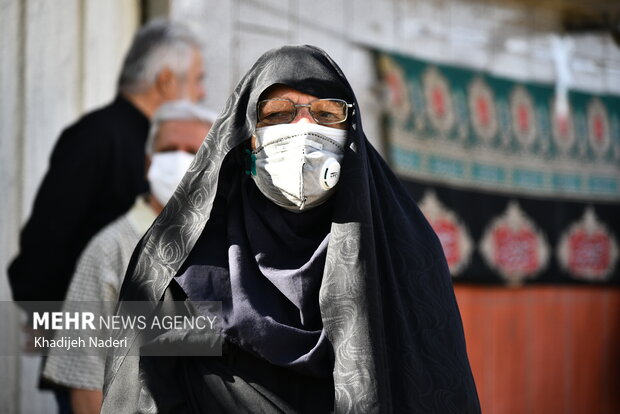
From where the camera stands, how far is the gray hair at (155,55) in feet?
12.6

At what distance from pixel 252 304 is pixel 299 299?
11cm

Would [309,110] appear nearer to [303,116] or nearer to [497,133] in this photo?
[303,116]

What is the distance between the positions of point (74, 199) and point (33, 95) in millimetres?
1092

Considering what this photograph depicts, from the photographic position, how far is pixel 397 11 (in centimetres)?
532

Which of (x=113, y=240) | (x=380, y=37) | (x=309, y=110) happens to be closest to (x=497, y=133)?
(x=380, y=37)

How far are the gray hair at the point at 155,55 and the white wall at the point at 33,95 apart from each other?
0.63m

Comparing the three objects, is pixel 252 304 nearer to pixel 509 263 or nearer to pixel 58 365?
pixel 58 365

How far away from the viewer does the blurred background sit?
4.30m

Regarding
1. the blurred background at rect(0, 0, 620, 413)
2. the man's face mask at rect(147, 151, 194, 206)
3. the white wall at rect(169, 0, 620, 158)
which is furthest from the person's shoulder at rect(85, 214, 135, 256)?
the white wall at rect(169, 0, 620, 158)

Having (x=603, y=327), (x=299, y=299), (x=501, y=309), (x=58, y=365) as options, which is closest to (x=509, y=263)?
(x=501, y=309)

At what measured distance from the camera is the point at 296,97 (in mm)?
2277

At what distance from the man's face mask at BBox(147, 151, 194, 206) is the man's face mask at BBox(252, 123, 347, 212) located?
3.02ft

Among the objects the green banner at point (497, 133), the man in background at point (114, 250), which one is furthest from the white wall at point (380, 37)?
the man in background at point (114, 250)

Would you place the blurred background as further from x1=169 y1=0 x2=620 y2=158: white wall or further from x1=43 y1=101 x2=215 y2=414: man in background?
x1=43 y1=101 x2=215 y2=414: man in background
